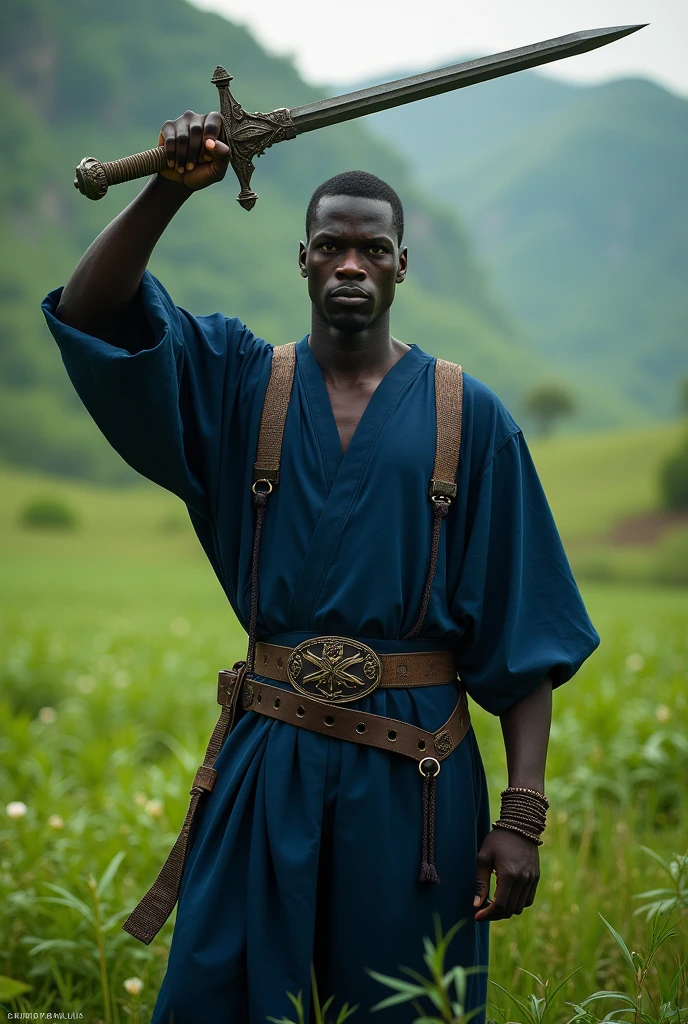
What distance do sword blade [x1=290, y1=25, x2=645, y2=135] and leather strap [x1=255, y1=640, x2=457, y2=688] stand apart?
1060mm

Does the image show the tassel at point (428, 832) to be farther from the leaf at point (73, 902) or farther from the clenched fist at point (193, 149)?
the clenched fist at point (193, 149)

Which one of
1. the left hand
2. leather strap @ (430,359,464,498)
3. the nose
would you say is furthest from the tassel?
the nose

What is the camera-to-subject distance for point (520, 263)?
3959cm

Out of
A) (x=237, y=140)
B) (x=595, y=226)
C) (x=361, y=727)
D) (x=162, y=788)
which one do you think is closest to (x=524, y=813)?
(x=361, y=727)

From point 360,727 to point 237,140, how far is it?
3.86 feet

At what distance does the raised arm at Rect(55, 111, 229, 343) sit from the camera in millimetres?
1840

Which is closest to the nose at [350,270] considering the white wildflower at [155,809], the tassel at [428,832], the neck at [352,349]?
the neck at [352,349]

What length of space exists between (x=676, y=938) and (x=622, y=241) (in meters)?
36.9

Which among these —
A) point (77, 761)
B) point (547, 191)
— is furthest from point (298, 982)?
point (547, 191)

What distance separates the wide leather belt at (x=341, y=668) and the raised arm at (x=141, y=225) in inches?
30.7

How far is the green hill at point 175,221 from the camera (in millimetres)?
29672

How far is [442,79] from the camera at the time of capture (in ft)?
6.47

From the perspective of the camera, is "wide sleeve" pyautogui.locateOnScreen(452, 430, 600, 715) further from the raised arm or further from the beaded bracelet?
the raised arm

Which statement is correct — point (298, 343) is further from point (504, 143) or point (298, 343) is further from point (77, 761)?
point (504, 143)
